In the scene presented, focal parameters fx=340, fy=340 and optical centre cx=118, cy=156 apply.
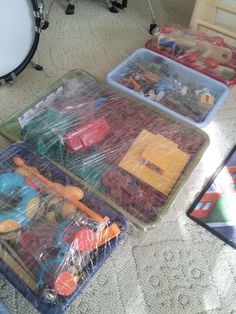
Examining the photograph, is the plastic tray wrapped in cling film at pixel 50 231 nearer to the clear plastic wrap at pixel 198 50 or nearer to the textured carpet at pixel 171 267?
the textured carpet at pixel 171 267

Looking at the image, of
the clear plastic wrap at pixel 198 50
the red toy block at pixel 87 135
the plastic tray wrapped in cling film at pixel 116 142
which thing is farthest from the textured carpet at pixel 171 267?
the red toy block at pixel 87 135

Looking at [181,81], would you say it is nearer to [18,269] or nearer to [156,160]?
[156,160]

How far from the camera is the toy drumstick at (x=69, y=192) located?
805mm

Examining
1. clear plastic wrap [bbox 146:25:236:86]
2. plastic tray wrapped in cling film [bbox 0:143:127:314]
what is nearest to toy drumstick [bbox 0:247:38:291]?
plastic tray wrapped in cling film [bbox 0:143:127:314]

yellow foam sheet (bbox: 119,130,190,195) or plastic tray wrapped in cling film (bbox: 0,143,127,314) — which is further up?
yellow foam sheet (bbox: 119,130,190,195)

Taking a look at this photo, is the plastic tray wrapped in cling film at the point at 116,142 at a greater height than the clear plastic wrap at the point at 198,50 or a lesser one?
lesser

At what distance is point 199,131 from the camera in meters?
1.04

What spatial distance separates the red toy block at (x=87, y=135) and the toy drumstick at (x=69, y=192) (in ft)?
0.45

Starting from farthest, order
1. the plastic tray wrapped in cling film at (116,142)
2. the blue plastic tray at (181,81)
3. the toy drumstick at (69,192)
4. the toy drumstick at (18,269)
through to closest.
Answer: the blue plastic tray at (181,81)
the plastic tray wrapped in cling film at (116,142)
the toy drumstick at (69,192)
the toy drumstick at (18,269)

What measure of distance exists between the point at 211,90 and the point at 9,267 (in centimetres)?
88

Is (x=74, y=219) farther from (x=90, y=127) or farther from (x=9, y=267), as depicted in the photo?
(x=90, y=127)

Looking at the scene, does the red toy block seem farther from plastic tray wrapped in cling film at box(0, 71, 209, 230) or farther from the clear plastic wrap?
the clear plastic wrap

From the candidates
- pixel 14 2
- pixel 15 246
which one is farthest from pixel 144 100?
pixel 15 246

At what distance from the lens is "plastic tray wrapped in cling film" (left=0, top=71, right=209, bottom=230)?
0.91m
